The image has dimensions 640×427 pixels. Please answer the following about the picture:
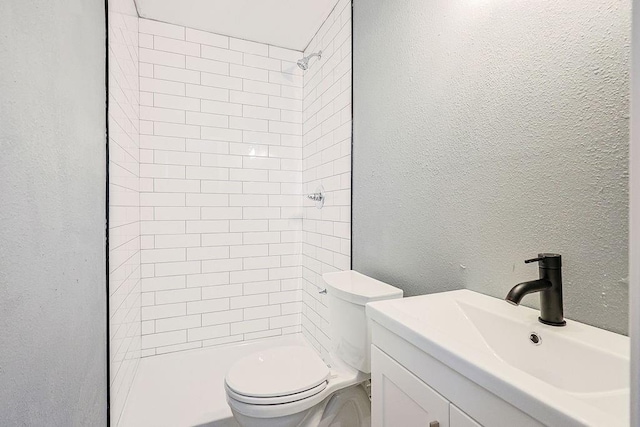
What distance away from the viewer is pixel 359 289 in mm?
1318

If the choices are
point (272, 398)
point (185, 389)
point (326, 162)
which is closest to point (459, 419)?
point (272, 398)

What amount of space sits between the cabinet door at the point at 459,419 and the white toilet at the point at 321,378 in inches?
23.7

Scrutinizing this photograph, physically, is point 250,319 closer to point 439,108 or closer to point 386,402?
point 386,402

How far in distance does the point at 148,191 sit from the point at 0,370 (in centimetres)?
173

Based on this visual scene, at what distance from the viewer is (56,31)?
35.1 inches

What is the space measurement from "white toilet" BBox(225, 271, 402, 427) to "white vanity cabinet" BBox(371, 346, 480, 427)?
356mm

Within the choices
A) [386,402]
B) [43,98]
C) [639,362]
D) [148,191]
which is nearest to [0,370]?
[43,98]

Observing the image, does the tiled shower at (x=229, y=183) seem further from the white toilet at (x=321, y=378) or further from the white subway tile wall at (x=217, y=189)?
the white toilet at (x=321, y=378)

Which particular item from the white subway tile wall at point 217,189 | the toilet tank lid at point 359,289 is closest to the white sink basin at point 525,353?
the toilet tank lid at point 359,289

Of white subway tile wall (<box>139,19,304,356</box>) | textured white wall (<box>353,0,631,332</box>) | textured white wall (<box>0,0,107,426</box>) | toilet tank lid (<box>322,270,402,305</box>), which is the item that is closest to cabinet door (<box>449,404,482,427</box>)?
textured white wall (<box>353,0,631,332</box>)

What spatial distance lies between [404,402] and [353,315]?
1.70 ft

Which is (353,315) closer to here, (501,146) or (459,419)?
(459,419)

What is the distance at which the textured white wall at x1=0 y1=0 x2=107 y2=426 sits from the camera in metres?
0.66

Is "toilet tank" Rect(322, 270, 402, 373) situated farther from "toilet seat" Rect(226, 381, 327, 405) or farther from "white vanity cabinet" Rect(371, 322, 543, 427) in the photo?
"white vanity cabinet" Rect(371, 322, 543, 427)
